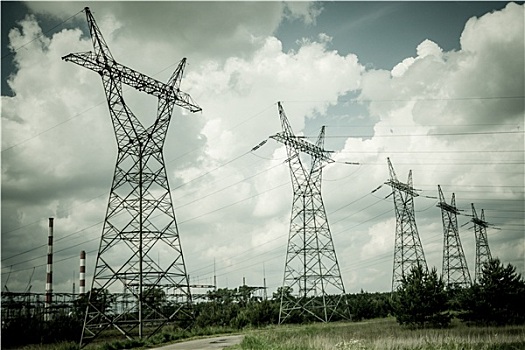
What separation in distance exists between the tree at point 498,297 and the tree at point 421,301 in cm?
267

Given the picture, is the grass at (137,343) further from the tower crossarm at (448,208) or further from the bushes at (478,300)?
the tower crossarm at (448,208)

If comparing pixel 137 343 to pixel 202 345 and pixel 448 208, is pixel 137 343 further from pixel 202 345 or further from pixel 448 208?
pixel 448 208

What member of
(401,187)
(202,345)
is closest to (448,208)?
(401,187)

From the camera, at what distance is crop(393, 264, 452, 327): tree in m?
36.8

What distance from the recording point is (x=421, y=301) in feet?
122

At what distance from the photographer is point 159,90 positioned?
108ft

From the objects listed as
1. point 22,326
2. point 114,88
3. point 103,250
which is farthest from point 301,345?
point 22,326

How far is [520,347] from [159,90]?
26305mm

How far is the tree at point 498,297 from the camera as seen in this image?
37.0 meters

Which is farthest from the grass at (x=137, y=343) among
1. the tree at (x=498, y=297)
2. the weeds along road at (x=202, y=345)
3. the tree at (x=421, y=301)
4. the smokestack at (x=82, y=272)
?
the smokestack at (x=82, y=272)

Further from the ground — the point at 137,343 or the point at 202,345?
the point at 137,343

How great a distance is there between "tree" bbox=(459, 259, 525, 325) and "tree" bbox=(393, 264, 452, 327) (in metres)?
2.67

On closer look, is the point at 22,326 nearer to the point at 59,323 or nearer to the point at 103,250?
the point at 59,323

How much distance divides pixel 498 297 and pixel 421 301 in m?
6.36
